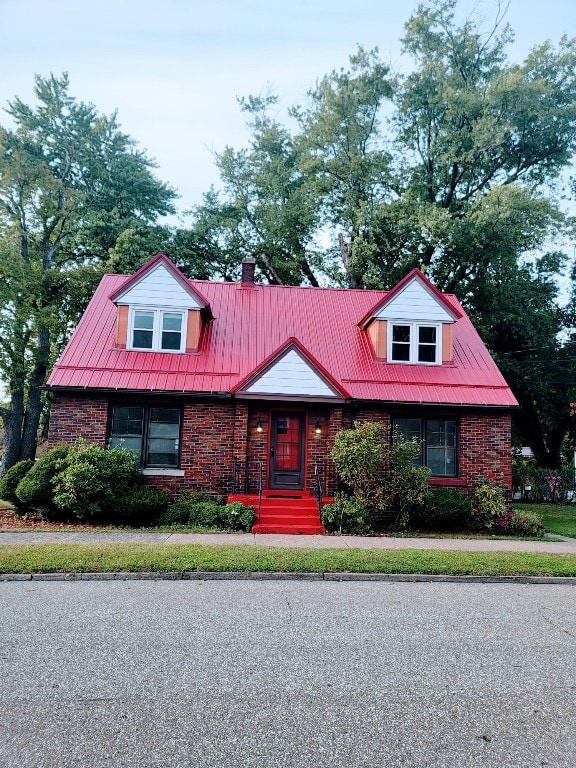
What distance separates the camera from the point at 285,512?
13.4 m

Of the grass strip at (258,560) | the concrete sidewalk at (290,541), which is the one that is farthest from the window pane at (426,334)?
the grass strip at (258,560)

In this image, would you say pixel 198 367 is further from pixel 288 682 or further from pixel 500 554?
pixel 288 682

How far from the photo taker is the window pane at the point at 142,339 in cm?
1583

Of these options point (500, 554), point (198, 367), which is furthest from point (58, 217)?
point (500, 554)

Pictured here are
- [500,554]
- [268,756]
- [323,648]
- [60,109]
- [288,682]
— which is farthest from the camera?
[60,109]

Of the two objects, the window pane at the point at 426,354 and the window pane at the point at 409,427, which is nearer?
the window pane at the point at 409,427

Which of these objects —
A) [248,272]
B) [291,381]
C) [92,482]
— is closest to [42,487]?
[92,482]

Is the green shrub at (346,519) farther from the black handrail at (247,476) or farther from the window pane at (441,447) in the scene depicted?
the window pane at (441,447)

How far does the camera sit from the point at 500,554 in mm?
10180

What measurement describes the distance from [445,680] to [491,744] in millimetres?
1009

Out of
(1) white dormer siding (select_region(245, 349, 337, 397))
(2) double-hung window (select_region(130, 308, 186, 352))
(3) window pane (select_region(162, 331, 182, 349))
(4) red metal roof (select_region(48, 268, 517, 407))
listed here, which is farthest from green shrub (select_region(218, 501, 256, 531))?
(3) window pane (select_region(162, 331, 182, 349))

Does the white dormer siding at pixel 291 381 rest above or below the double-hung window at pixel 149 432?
above

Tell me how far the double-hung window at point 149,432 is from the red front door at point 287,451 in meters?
2.66

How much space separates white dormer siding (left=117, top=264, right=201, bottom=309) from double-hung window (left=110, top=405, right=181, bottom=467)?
3235 mm
